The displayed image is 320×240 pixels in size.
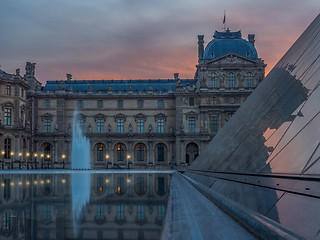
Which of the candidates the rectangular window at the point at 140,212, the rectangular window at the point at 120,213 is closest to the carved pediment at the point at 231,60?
the rectangular window at the point at 140,212

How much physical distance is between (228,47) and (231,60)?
3074 mm

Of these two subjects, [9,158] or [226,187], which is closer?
[226,187]

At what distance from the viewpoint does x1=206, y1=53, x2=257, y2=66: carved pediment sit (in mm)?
54500

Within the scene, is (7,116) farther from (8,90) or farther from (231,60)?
(231,60)

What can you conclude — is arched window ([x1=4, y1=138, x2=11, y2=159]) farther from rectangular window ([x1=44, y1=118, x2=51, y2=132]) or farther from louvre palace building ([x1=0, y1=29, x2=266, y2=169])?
rectangular window ([x1=44, y1=118, x2=51, y2=132])

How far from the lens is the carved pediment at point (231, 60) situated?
179 feet

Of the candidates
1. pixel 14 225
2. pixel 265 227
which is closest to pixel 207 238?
pixel 265 227

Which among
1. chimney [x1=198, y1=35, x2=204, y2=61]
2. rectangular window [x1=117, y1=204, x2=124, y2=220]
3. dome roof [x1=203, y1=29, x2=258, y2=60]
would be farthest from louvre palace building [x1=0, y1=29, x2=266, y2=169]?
rectangular window [x1=117, y1=204, x2=124, y2=220]

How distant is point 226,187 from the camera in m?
6.58

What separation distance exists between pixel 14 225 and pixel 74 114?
5401 centimetres

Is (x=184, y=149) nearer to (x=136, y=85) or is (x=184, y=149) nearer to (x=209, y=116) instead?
(x=209, y=116)

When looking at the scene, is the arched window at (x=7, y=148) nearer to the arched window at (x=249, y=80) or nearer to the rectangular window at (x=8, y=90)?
the rectangular window at (x=8, y=90)

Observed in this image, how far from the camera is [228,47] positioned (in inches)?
2232

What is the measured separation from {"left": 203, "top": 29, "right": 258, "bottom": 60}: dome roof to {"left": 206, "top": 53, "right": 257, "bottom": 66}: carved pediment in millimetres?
1766
